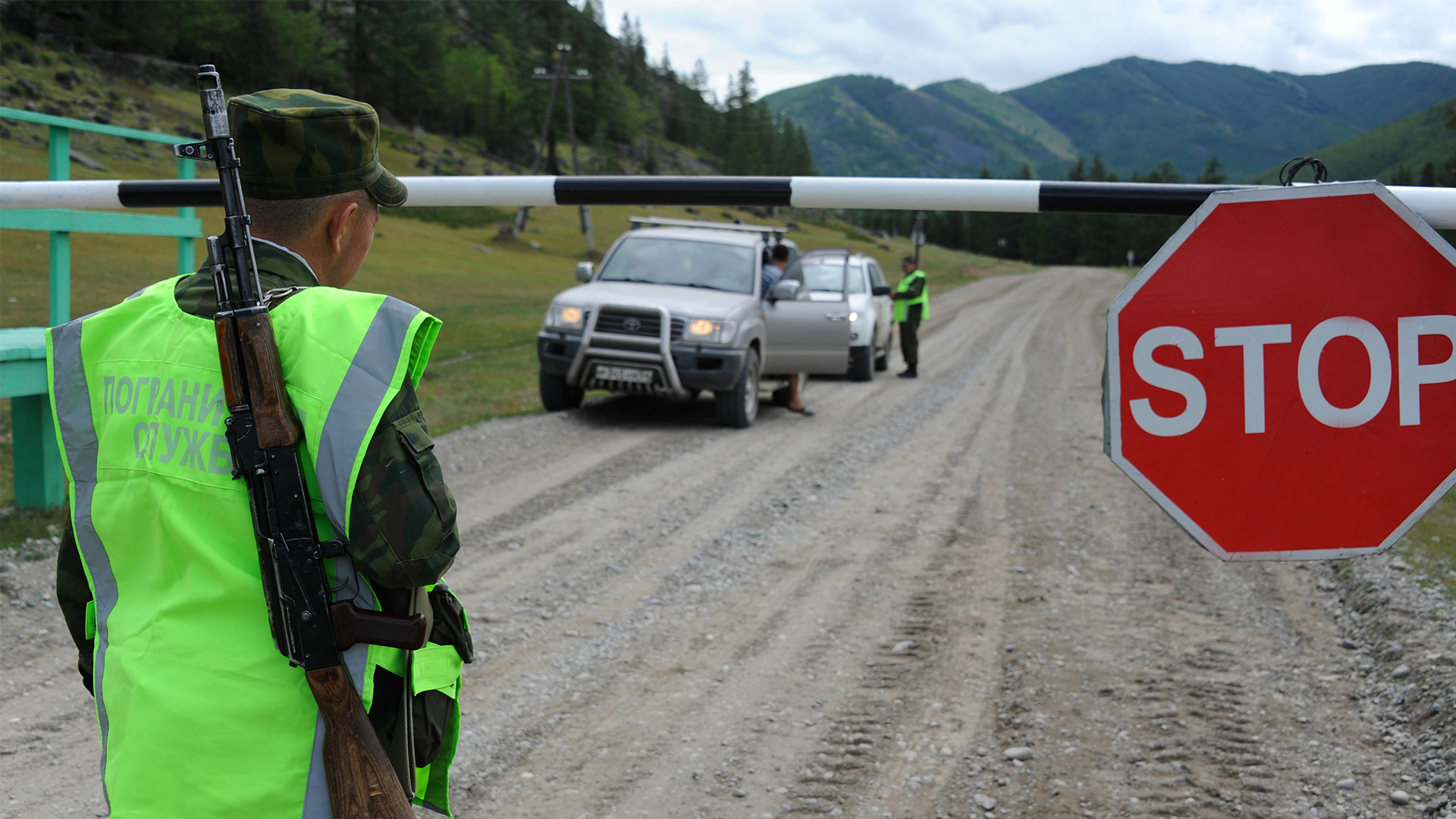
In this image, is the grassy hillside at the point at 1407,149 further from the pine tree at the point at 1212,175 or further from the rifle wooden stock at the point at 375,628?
the rifle wooden stock at the point at 375,628

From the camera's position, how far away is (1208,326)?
2082mm

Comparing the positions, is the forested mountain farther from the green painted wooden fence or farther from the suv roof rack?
the green painted wooden fence

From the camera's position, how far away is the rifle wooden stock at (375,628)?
5.15ft

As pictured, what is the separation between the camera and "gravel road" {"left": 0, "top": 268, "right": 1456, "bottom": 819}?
3.77 meters

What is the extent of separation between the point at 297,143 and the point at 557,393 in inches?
402

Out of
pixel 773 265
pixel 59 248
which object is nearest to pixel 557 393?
pixel 773 265

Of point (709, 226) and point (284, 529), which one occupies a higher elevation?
point (709, 226)

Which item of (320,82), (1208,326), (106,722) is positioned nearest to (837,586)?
(1208,326)

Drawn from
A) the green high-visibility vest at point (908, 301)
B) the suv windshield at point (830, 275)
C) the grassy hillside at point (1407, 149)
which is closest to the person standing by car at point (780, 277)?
the suv windshield at point (830, 275)

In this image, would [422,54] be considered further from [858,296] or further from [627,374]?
[627,374]

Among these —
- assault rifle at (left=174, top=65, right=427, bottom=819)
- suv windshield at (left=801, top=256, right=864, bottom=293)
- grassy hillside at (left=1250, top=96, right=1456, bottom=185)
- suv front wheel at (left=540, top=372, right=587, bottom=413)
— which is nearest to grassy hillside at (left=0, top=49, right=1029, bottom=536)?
suv front wheel at (left=540, top=372, right=587, bottom=413)

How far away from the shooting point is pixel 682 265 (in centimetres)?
1238

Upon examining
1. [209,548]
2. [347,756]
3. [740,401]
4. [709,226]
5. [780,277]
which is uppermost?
[709,226]

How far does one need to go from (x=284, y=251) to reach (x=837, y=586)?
4.92 meters
